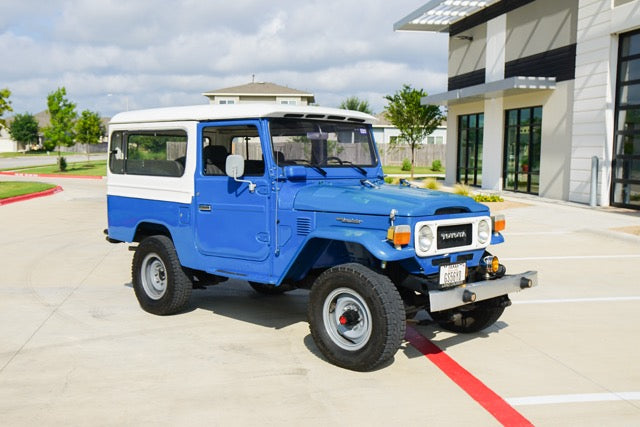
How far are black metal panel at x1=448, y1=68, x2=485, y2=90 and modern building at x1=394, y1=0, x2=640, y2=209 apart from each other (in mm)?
42

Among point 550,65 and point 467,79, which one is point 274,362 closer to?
point 550,65

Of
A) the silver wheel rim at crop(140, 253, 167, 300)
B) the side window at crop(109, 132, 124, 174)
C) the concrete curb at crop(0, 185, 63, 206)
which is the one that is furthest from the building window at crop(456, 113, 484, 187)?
the silver wheel rim at crop(140, 253, 167, 300)

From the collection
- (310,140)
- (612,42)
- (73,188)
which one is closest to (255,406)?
(310,140)

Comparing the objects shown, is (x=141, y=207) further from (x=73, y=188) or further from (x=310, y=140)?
(x=73, y=188)

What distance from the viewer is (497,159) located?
77.3ft

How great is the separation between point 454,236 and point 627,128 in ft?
45.2

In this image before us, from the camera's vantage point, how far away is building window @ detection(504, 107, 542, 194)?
2119cm

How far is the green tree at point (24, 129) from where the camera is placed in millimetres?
88812

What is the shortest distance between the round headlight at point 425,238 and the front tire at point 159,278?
2.71 meters

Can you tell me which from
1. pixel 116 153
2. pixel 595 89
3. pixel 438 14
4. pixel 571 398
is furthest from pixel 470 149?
pixel 571 398

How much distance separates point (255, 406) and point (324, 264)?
69.0 inches

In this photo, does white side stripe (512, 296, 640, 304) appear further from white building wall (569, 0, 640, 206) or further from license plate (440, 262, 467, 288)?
white building wall (569, 0, 640, 206)

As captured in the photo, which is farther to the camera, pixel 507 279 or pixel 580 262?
pixel 580 262

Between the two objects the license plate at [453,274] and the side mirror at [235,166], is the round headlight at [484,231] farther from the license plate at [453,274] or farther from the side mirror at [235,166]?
the side mirror at [235,166]
